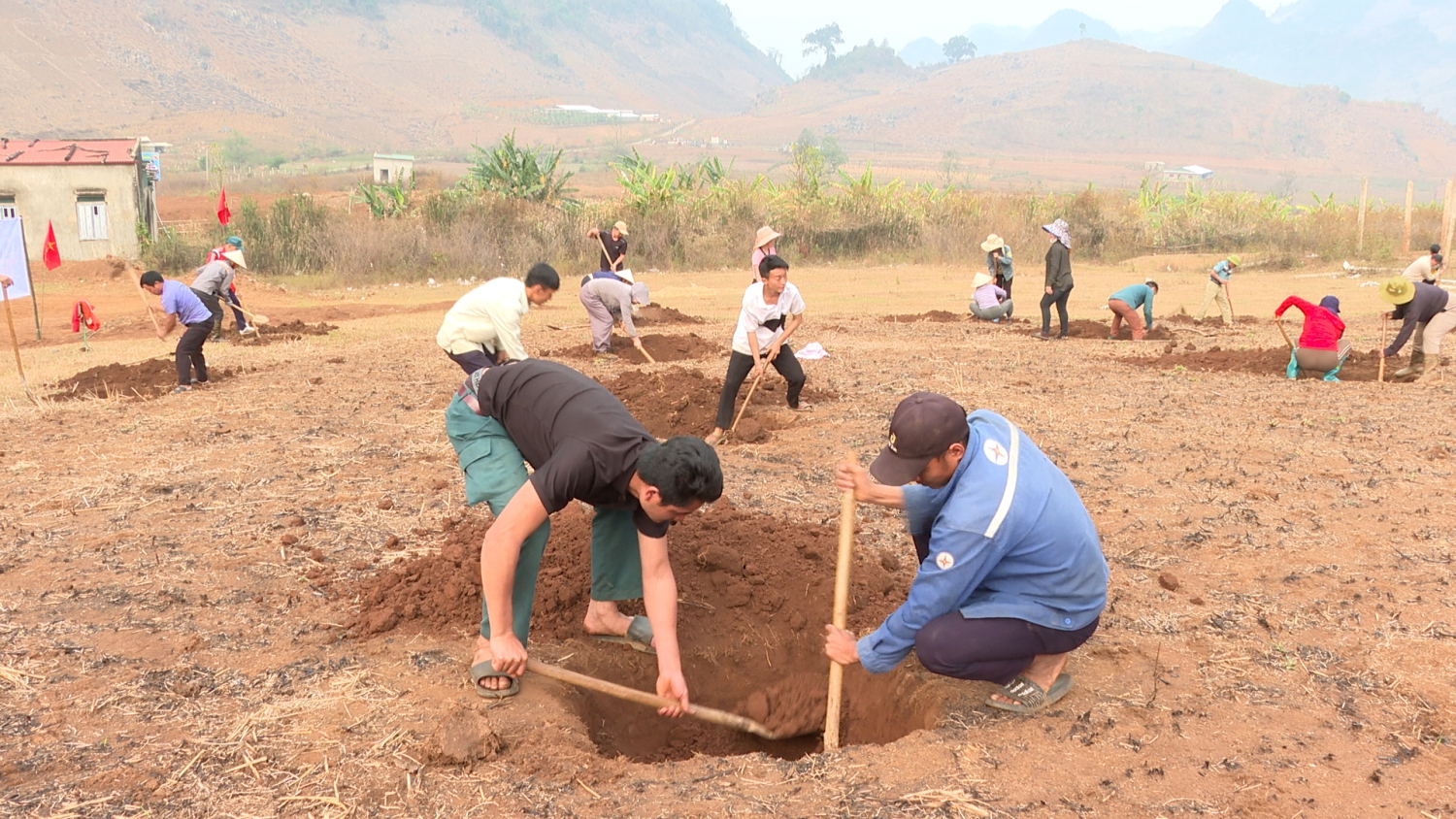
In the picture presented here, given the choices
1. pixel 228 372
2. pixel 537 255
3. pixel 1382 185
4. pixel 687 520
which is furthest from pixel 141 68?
pixel 1382 185

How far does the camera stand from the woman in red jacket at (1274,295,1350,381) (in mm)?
8883

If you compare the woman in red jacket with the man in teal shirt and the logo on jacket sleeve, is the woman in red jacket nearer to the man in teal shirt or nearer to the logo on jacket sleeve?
the man in teal shirt

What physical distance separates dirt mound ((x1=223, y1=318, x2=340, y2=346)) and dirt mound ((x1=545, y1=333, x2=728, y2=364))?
3.75 meters

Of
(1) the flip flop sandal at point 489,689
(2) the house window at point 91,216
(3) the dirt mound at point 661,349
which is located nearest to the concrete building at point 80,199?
(2) the house window at point 91,216

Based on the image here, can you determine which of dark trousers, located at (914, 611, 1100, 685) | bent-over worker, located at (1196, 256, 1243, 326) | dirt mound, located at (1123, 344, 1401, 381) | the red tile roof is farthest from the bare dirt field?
the red tile roof

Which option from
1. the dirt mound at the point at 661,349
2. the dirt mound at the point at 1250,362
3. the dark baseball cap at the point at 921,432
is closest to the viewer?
the dark baseball cap at the point at 921,432

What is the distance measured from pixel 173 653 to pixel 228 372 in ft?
21.2

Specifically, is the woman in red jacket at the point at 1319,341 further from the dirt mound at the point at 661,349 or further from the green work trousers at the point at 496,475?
the green work trousers at the point at 496,475

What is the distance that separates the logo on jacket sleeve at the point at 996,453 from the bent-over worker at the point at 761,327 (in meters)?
4.16

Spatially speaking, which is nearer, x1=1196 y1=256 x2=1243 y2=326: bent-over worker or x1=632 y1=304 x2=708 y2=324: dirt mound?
x1=1196 y1=256 x2=1243 y2=326: bent-over worker

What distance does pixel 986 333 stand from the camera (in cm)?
1257

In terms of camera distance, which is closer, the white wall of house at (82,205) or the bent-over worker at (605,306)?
the bent-over worker at (605,306)

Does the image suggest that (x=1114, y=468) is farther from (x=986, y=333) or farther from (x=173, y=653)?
(x=986, y=333)

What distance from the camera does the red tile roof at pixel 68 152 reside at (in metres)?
20.9
